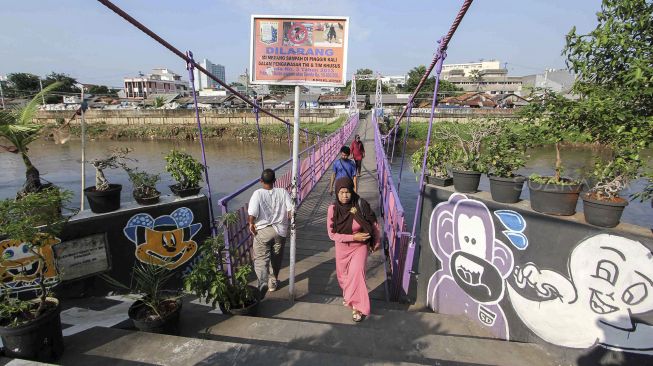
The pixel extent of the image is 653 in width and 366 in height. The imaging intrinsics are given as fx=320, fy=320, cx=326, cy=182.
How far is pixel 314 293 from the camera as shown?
3.56 meters

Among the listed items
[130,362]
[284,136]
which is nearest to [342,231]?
[130,362]

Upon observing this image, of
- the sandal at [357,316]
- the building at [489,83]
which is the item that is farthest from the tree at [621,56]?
the building at [489,83]

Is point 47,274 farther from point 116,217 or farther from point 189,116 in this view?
point 189,116

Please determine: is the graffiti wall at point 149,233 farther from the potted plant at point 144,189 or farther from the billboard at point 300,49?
the billboard at point 300,49

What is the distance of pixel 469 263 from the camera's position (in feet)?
8.95

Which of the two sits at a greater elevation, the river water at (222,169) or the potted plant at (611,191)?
the potted plant at (611,191)

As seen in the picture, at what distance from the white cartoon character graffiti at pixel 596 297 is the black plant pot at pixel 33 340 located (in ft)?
10.5

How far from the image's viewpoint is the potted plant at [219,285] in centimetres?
249

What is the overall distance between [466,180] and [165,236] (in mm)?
3130

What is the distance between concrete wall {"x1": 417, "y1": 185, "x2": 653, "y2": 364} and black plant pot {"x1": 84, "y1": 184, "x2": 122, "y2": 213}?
3.11 metres

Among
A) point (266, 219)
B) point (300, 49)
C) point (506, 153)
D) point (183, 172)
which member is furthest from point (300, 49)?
point (506, 153)

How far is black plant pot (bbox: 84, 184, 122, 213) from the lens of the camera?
3.15 metres

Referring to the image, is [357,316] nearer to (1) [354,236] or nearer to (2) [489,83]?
(1) [354,236]

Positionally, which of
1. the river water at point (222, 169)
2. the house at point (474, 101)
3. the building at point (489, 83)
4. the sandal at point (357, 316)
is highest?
the building at point (489, 83)
